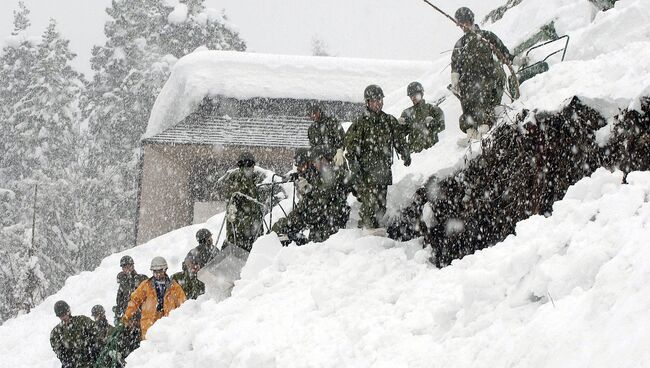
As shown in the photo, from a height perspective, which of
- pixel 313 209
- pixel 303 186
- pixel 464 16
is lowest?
pixel 313 209

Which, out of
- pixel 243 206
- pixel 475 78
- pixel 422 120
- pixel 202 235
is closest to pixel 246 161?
pixel 243 206

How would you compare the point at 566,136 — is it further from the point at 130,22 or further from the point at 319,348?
the point at 130,22

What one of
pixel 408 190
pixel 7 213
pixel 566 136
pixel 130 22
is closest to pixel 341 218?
pixel 408 190

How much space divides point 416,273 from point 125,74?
32523 millimetres

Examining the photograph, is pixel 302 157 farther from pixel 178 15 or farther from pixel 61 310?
pixel 178 15

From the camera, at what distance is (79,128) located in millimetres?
41125

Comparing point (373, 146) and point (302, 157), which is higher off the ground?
point (373, 146)

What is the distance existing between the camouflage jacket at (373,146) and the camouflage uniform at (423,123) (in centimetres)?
73

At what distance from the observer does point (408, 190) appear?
8680 millimetres

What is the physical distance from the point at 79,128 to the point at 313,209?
34123 millimetres

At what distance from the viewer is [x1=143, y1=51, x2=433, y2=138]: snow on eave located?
66.9 feet

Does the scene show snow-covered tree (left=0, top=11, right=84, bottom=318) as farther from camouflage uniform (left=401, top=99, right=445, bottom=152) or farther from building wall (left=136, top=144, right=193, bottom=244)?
camouflage uniform (left=401, top=99, right=445, bottom=152)

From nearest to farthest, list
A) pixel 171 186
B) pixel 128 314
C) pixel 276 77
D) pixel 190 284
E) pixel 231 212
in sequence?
pixel 128 314 < pixel 190 284 < pixel 231 212 < pixel 171 186 < pixel 276 77

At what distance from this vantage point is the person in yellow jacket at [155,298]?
351 inches
